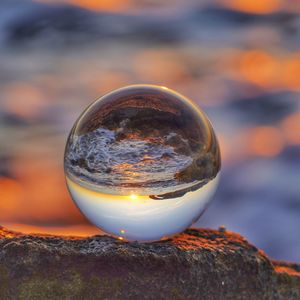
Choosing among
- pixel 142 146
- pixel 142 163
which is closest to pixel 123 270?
pixel 142 163

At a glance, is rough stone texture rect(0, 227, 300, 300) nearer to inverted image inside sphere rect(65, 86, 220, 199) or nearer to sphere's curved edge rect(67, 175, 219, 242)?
sphere's curved edge rect(67, 175, 219, 242)

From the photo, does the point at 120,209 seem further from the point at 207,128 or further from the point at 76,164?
the point at 207,128

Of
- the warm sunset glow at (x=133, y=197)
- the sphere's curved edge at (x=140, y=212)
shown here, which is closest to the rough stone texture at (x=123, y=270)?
the sphere's curved edge at (x=140, y=212)

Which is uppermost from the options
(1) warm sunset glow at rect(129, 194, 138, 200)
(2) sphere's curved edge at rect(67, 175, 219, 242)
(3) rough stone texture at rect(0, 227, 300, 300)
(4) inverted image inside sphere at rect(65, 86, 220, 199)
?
(4) inverted image inside sphere at rect(65, 86, 220, 199)

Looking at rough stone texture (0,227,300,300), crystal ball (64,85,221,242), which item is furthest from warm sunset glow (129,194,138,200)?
rough stone texture (0,227,300,300)

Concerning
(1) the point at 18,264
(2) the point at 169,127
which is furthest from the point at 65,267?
→ (2) the point at 169,127

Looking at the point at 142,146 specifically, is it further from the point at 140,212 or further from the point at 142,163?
the point at 140,212
